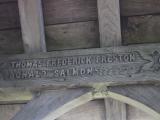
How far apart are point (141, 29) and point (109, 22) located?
0.17 metres

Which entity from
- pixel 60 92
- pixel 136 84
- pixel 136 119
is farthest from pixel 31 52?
pixel 136 119

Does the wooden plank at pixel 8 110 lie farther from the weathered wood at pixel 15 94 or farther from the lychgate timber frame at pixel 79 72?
the lychgate timber frame at pixel 79 72

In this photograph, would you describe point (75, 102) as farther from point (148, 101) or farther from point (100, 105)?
point (100, 105)

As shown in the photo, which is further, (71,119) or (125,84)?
(71,119)

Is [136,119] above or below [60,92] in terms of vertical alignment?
below

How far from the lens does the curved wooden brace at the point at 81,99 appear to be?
5.13 feet

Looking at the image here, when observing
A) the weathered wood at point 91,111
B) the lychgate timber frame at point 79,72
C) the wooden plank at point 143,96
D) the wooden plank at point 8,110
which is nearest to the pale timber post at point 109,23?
the lychgate timber frame at point 79,72

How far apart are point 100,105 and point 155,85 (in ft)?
1.85

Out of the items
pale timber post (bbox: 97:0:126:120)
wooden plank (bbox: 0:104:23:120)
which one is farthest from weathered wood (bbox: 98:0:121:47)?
wooden plank (bbox: 0:104:23:120)

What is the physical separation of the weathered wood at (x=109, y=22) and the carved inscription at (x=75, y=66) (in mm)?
76

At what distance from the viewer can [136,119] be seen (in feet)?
6.91

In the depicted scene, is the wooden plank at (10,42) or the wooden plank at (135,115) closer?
the wooden plank at (10,42)

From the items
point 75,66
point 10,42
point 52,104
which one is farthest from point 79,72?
point 10,42

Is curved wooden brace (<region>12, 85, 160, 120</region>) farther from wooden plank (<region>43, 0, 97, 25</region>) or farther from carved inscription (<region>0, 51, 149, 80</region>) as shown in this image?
wooden plank (<region>43, 0, 97, 25</region>)
